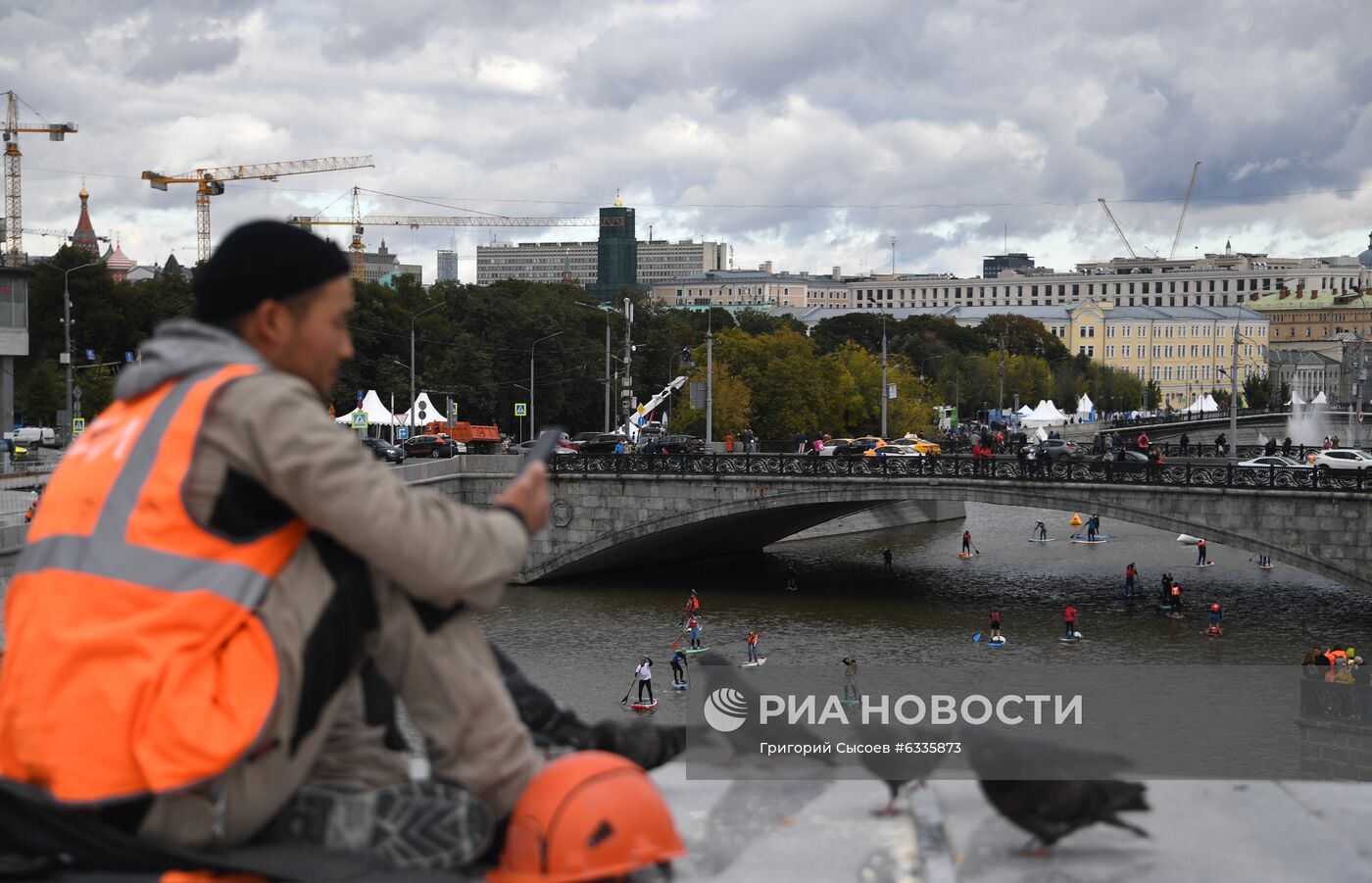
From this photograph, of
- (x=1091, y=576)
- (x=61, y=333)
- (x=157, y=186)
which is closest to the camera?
(x=1091, y=576)

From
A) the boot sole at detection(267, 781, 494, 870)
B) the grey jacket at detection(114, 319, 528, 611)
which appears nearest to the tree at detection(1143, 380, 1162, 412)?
the boot sole at detection(267, 781, 494, 870)

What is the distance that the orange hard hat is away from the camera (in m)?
2.84

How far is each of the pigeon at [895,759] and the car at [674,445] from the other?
38.2 metres

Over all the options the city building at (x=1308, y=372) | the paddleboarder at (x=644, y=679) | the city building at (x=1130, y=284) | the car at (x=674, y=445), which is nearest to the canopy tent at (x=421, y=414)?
the car at (x=674, y=445)

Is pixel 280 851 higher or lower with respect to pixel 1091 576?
higher

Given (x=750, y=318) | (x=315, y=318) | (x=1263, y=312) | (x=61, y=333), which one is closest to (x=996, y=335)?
(x=750, y=318)

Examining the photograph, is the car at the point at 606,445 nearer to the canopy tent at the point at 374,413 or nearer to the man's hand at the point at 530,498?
the canopy tent at the point at 374,413

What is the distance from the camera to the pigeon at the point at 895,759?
4.05m

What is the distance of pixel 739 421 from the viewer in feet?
181

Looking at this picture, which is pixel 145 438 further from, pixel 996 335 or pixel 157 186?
pixel 996 335

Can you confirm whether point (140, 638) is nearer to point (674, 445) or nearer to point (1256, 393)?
point (674, 445)

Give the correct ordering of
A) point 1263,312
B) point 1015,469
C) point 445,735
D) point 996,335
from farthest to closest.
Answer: point 1263,312 < point 996,335 < point 1015,469 < point 445,735

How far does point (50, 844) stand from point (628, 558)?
38770 mm

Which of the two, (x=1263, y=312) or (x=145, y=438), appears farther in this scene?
(x=1263, y=312)
